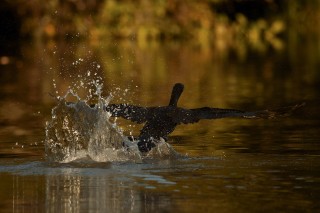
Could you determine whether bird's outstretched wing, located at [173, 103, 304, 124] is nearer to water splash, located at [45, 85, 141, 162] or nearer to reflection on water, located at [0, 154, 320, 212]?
reflection on water, located at [0, 154, 320, 212]

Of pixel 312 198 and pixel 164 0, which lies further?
pixel 164 0

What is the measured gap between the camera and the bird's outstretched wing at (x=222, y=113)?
467 inches

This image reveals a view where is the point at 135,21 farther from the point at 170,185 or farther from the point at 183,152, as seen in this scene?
the point at 170,185

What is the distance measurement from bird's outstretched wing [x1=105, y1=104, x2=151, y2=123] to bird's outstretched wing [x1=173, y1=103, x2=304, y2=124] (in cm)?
39

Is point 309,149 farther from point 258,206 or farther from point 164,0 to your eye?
point 164,0

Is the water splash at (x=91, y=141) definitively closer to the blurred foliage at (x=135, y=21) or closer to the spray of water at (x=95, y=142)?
the spray of water at (x=95, y=142)

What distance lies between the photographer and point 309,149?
13.4 metres

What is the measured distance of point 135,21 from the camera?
39.1 meters

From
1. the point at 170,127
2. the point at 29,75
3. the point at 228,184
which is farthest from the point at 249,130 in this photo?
the point at 29,75

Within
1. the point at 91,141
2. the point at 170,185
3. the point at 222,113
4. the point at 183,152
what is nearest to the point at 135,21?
the point at 183,152

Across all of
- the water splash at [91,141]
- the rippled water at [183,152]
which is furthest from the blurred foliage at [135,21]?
the water splash at [91,141]

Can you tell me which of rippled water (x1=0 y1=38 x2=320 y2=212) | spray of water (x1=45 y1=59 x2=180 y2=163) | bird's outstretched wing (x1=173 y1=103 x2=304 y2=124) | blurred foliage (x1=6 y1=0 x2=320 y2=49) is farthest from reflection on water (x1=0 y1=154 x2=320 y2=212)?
blurred foliage (x1=6 y1=0 x2=320 y2=49)

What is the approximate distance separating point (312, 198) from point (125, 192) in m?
1.60

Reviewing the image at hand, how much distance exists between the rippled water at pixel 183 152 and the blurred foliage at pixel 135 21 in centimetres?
1176
